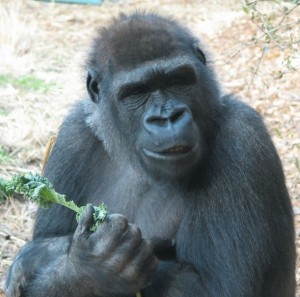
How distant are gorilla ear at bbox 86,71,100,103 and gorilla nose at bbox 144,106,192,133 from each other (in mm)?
652

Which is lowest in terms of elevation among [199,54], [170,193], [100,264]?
[100,264]

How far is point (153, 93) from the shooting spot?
14.4ft

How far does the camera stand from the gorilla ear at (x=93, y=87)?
4.75 metres

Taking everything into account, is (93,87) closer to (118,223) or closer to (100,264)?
(118,223)

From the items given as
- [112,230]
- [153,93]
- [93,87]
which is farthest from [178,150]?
[93,87]

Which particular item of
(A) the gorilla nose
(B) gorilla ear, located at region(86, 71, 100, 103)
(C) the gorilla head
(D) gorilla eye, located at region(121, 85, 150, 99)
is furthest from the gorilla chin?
(B) gorilla ear, located at region(86, 71, 100, 103)

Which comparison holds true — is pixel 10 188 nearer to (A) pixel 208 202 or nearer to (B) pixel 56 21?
(A) pixel 208 202

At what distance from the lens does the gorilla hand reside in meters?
4.10

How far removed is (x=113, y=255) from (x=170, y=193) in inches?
29.4

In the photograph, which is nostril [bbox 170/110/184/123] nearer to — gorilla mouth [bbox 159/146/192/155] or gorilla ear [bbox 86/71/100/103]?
gorilla mouth [bbox 159/146/192/155]

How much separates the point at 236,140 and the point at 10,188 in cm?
133

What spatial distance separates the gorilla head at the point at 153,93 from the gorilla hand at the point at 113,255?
443mm

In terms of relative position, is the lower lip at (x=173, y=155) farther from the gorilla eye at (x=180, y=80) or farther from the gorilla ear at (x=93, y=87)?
the gorilla ear at (x=93, y=87)

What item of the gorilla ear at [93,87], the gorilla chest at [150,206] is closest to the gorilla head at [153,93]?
the gorilla ear at [93,87]
